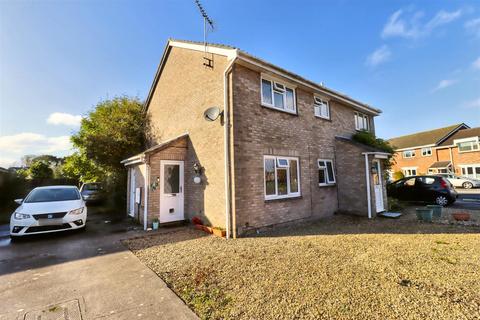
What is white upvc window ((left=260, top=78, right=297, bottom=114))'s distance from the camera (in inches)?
317

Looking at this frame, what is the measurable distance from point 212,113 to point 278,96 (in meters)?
2.81

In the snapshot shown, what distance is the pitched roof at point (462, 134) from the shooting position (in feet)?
92.7

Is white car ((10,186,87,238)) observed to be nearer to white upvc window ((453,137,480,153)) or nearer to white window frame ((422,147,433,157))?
white upvc window ((453,137,480,153))

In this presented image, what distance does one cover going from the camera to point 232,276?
13.2 ft

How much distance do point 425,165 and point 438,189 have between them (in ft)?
83.9

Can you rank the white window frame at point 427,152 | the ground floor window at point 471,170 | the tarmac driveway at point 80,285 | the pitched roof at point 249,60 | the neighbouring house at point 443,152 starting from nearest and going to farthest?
the tarmac driveway at point 80,285, the pitched roof at point 249,60, the ground floor window at point 471,170, the neighbouring house at point 443,152, the white window frame at point 427,152

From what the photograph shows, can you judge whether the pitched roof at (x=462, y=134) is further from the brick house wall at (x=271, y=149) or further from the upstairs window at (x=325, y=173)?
the brick house wall at (x=271, y=149)

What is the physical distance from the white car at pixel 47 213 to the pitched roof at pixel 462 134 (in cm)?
4068

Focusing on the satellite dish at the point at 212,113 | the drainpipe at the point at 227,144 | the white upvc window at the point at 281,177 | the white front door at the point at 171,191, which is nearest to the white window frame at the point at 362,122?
the white upvc window at the point at 281,177

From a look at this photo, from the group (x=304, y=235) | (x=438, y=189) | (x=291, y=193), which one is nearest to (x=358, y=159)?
(x=291, y=193)

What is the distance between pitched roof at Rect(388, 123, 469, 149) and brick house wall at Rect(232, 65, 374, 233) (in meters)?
27.9

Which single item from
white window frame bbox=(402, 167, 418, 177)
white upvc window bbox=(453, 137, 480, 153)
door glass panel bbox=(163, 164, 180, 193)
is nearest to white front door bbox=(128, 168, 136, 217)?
door glass panel bbox=(163, 164, 180, 193)

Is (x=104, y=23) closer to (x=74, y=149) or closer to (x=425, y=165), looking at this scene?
(x=74, y=149)

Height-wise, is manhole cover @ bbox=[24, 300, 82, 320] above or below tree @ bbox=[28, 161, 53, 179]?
below
